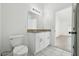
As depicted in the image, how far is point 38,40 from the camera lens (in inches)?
66.9

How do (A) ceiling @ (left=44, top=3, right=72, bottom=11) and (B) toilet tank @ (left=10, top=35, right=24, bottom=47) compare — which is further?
(B) toilet tank @ (left=10, top=35, right=24, bottom=47)

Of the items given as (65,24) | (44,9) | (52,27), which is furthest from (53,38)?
(44,9)

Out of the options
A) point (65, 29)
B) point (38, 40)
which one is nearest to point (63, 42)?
point (65, 29)

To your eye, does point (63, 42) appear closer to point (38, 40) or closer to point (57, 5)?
point (38, 40)

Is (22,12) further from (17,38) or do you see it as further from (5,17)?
(17,38)

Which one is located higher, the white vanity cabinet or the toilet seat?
the white vanity cabinet

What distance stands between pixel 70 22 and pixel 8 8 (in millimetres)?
1264

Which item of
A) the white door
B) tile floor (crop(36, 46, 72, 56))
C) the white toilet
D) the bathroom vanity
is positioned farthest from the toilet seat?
the white door

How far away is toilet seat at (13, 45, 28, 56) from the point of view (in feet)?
5.08

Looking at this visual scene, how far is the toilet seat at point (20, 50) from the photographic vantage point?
155cm

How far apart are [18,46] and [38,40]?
0.43m

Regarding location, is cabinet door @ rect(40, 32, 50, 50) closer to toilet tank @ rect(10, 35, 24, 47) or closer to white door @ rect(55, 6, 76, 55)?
white door @ rect(55, 6, 76, 55)

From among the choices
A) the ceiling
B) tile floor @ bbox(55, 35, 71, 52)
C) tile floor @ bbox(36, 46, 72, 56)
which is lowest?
tile floor @ bbox(36, 46, 72, 56)

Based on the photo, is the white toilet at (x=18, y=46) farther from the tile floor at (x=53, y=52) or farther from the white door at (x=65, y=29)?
the white door at (x=65, y=29)
